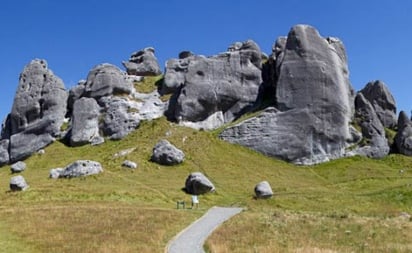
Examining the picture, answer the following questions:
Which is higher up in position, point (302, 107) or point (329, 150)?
point (302, 107)

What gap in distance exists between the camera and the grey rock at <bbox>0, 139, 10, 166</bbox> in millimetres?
100275

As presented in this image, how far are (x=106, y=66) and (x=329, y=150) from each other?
51020 mm

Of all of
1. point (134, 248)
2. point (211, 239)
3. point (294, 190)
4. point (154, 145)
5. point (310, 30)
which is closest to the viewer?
point (134, 248)

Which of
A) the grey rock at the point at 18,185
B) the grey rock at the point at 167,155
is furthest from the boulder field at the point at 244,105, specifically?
the grey rock at the point at 18,185

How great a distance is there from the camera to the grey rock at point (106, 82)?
341 feet

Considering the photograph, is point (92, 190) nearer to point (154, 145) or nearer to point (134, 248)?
point (154, 145)

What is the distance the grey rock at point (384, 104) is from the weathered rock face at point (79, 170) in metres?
65.3

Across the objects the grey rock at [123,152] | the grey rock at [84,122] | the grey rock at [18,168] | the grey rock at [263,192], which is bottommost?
the grey rock at [263,192]

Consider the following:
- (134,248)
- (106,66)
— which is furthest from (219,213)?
(106,66)

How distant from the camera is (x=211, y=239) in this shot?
1201 inches

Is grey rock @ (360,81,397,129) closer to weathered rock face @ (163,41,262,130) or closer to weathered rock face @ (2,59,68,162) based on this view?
weathered rock face @ (163,41,262,130)

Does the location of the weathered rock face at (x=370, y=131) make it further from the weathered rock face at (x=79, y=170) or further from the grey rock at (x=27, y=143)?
the grey rock at (x=27, y=143)

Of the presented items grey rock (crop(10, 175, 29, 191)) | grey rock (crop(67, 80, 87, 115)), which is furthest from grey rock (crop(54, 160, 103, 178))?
grey rock (crop(67, 80, 87, 115))

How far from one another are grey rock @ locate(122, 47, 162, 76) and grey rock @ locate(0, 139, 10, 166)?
37704 millimetres
